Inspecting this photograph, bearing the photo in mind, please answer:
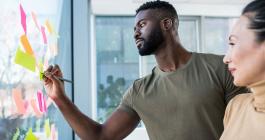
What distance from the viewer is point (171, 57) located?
1.47 meters

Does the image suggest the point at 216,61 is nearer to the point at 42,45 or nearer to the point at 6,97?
the point at 42,45

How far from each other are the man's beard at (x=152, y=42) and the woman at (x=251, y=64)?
550 mm

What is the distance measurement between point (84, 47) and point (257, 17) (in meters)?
1.63

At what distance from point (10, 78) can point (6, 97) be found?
62mm

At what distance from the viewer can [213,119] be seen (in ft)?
4.24

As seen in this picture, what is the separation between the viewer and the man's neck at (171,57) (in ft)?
4.76

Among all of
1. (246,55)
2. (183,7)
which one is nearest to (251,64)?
(246,55)

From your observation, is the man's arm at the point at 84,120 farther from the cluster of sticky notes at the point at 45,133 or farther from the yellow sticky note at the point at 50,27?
the yellow sticky note at the point at 50,27

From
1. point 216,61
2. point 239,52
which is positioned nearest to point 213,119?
point 216,61

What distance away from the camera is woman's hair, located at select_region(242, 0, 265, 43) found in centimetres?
87

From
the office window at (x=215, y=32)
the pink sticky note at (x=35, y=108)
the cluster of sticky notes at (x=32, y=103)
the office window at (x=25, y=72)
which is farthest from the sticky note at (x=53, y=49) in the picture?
the office window at (x=215, y=32)

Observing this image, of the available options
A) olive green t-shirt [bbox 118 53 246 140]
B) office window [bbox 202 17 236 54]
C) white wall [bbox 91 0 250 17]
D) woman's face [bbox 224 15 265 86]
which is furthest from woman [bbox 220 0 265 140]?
office window [bbox 202 17 236 54]

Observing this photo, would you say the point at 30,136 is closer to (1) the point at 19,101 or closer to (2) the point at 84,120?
(1) the point at 19,101

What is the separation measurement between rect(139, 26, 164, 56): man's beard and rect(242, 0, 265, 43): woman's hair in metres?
0.58
